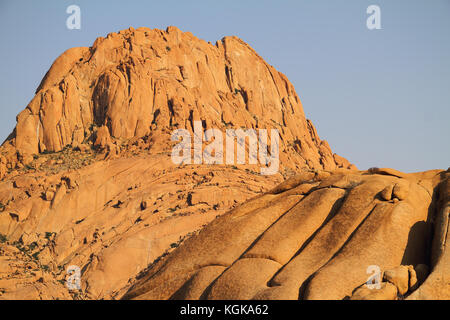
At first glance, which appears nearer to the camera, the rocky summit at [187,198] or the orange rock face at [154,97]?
the rocky summit at [187,198]

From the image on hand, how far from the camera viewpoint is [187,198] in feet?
246

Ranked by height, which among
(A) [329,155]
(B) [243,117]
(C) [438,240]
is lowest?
(A) [329,155]

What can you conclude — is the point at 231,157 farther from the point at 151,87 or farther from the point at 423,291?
the point at 423,291

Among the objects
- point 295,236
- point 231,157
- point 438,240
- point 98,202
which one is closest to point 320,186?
point 295,236

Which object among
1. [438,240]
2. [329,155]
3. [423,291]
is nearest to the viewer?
[423,291]

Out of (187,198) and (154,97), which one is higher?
(154,97)

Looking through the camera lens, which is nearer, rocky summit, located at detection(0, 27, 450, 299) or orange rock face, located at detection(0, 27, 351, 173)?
rocky summit, located at detection(0, 27, 450, 299)

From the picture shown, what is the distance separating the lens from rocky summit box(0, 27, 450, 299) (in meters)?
26.3

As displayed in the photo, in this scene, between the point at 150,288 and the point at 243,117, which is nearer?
the point at 150,288

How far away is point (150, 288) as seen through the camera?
29.6 metres

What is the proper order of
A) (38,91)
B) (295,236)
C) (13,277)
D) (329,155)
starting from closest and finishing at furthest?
(295,236) → (13,277) → (38,91) → (329,155)

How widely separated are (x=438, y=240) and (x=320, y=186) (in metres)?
6.76

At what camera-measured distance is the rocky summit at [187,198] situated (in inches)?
1034

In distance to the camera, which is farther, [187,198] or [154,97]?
[154,97]
